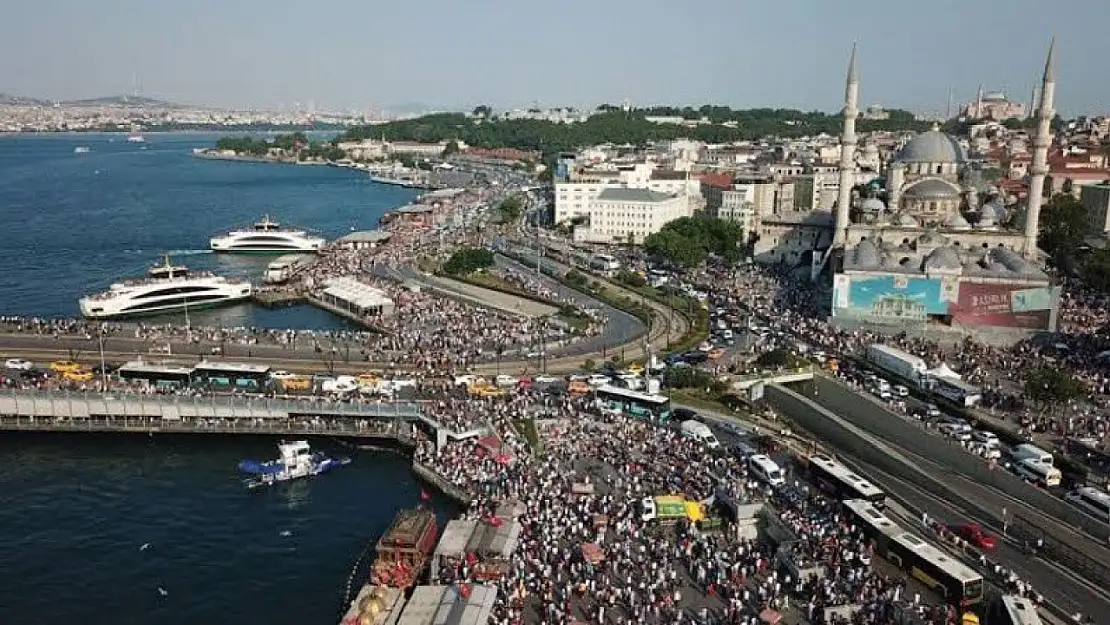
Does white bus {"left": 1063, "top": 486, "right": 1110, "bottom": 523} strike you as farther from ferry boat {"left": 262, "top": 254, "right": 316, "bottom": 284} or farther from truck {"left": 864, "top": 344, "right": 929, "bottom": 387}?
ferry boat {"left": 262, "top": 254, "right": 316, "bottom": 284}

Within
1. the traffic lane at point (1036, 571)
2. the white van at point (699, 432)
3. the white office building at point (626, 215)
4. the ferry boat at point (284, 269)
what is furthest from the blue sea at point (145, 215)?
the traffic lane at point (1036, 571)

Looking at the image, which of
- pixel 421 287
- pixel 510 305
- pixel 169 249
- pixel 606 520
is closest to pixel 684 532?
pixel 606 520

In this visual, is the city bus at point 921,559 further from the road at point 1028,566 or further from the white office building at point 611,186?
the white office building at point 611,186

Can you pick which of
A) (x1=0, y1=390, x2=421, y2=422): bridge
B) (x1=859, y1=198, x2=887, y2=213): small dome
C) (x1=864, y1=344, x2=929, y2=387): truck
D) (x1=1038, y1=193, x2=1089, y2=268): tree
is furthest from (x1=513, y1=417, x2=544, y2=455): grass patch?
(x1=1038, y1=193, x2=1089, y2=268): tree

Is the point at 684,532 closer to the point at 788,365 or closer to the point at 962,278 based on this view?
the point at 788,365

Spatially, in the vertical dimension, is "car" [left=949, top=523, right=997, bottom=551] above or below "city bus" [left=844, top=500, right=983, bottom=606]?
below

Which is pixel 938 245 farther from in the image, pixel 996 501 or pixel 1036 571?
pixel 1036 571

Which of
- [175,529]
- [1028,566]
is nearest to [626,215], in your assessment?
[175,529]
